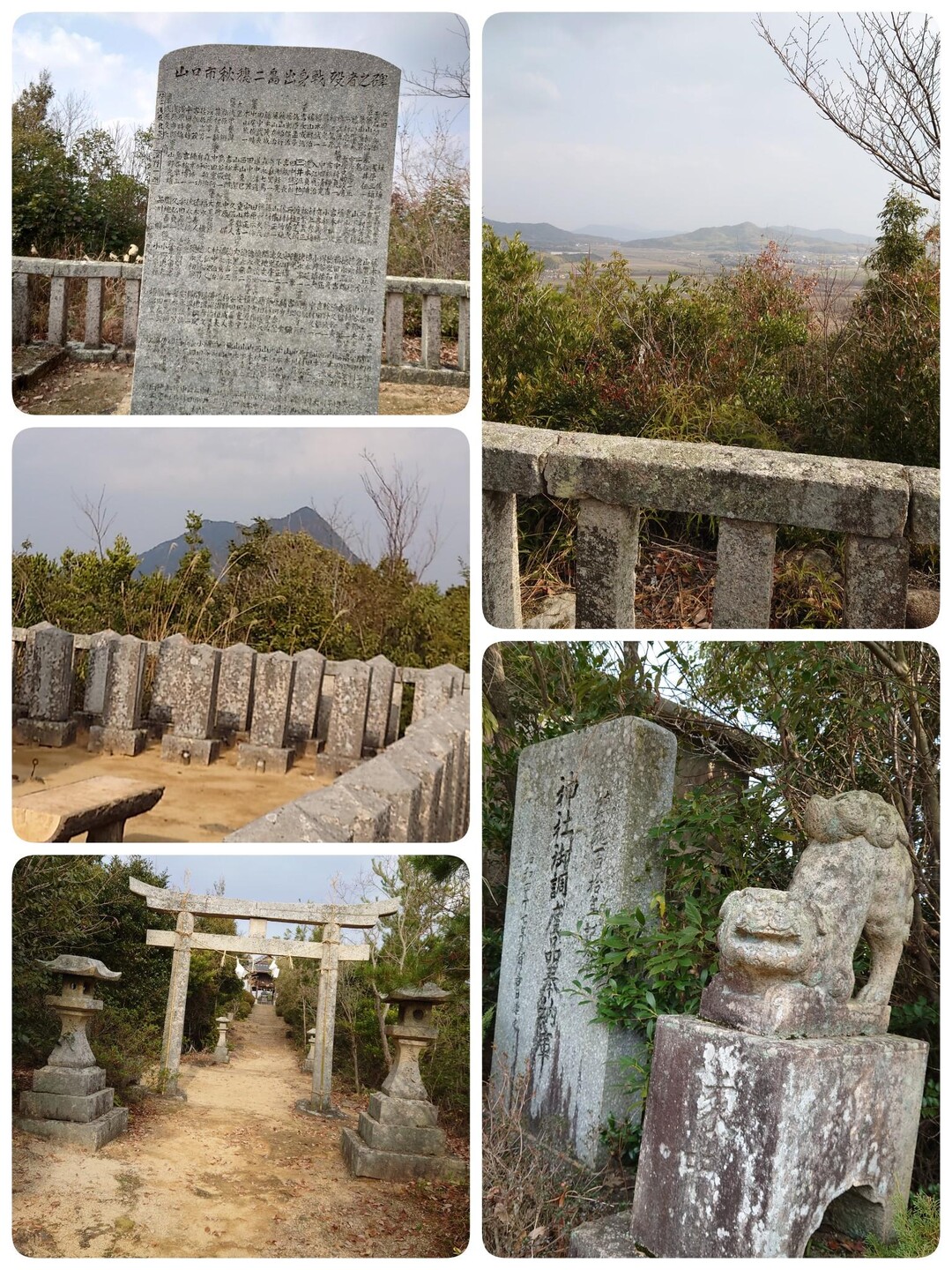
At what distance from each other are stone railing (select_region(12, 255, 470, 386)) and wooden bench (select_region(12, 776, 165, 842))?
17.2ft

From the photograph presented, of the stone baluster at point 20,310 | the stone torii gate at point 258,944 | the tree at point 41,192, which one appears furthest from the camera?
the tree at point 41,192

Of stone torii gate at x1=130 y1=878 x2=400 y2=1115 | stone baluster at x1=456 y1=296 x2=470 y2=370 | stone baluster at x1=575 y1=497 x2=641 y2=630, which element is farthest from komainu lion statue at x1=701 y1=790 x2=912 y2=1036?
stone baluster at x1=456 y1=296 x2=470 y2=370

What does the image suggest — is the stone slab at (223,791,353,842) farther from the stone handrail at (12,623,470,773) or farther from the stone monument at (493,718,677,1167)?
the stone handrail at (12,623,470,773)

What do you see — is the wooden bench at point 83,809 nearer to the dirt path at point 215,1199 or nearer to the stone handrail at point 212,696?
the dirt path at point 215,1199

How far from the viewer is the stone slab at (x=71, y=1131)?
5141 mm

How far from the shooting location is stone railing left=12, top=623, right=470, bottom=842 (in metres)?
5.75

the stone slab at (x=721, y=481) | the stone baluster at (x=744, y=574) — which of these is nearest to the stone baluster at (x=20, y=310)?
the stone slab at (x=721, y=481)

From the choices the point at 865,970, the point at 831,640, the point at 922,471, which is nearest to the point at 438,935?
Result: the point at 865,970

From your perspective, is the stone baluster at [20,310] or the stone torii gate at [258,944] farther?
the stone baluster at [20,310]

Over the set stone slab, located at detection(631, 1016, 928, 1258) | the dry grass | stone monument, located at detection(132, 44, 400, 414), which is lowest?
the dry grass

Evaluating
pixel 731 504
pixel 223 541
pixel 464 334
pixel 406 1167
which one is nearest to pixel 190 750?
pixel 223 541

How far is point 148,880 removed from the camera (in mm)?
6402

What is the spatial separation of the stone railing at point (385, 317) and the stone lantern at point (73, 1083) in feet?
16.7

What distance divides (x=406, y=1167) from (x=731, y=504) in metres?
3.98
